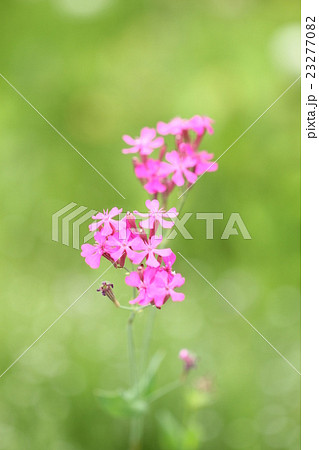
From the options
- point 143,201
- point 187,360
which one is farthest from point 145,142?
point 143,201

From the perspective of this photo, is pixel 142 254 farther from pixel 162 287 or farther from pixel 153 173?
pixel 153 173

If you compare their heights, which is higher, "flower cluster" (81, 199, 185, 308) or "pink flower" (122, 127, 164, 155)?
"pink flower" (122, 127, 164, 155)

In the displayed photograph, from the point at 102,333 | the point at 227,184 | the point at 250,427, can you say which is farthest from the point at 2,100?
the point at 250,427

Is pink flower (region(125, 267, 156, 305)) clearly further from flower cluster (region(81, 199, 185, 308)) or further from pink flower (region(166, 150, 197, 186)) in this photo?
pink flower (region(166, 150, 197, 186))

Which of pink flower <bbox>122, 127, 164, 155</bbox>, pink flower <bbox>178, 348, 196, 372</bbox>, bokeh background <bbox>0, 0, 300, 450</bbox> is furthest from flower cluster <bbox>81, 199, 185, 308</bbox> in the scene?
bokeh background <bbox>0, 0, 300, 450</bbox>

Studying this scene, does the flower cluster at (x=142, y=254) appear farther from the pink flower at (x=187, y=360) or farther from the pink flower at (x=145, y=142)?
the pink flower at (x=187, y=360)
